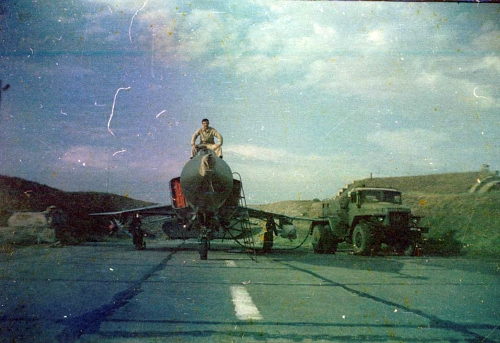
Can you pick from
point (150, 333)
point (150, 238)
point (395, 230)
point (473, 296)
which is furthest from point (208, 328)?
point (150, 238)

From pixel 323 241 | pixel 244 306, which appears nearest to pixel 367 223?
pixel 323 241

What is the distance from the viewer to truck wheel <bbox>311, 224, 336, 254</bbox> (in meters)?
17.5

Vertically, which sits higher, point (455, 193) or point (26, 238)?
point (455, 193)

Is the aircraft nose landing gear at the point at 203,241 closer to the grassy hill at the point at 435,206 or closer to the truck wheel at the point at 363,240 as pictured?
the truck wheel at the point at 363,240

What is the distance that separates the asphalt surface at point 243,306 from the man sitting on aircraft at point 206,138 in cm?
409

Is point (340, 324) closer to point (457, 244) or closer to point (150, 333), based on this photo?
point (150, 333)

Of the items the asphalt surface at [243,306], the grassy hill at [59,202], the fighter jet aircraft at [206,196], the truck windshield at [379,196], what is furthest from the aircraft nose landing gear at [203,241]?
the grassy hill at [59,202]

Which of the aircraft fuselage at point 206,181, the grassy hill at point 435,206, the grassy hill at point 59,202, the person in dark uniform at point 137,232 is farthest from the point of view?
the grassy hill at point 59,202

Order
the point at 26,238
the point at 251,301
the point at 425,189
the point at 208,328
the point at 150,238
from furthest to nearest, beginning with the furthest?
the point at 150,238 < the point at 425,189 < the point at 26,238 < the point at 251,301 < the point at 208,328

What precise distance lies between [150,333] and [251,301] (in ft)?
6.24

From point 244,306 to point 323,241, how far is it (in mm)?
12407

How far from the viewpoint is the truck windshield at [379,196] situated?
1669 cm

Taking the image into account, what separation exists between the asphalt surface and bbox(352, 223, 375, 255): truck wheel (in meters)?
6.10

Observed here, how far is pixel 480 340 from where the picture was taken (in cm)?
404
